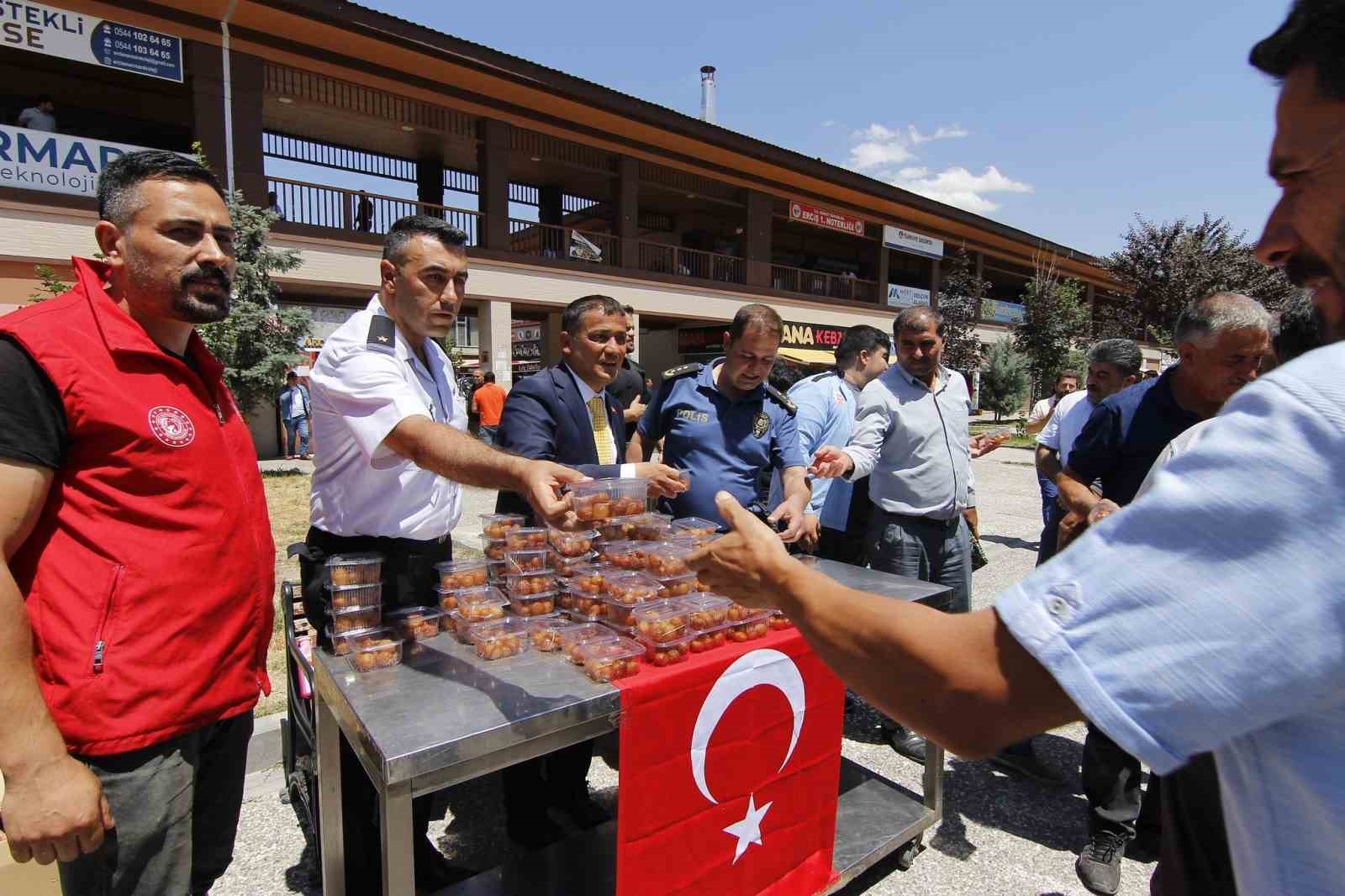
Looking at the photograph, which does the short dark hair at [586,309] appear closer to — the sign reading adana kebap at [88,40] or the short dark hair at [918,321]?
the short dark hair at [918,321]

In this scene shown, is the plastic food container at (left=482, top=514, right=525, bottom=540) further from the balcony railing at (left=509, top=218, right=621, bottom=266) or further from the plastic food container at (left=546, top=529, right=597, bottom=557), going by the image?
the balcony railing at (left=509, top=218, right=621, bottom=266)

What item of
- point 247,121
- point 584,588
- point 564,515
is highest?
point 247,121

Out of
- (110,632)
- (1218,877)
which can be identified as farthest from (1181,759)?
(110,632)

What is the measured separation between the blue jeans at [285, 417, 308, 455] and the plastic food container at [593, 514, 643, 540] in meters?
12.1

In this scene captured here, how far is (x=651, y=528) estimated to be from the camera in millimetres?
2574

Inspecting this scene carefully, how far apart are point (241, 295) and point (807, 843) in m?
12.2

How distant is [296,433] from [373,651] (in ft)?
42.9

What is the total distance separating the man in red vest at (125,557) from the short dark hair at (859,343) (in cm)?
474

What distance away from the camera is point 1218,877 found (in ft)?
2.80

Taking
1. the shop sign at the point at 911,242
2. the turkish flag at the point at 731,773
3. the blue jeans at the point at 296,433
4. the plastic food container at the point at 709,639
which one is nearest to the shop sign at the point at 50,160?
the blue jeans at the point at 296,433

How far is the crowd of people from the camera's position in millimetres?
643

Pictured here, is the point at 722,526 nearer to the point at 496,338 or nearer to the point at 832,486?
the point at 832,486

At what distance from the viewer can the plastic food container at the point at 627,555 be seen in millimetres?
2471

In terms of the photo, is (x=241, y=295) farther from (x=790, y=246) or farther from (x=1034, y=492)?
(x=790, y=246)
